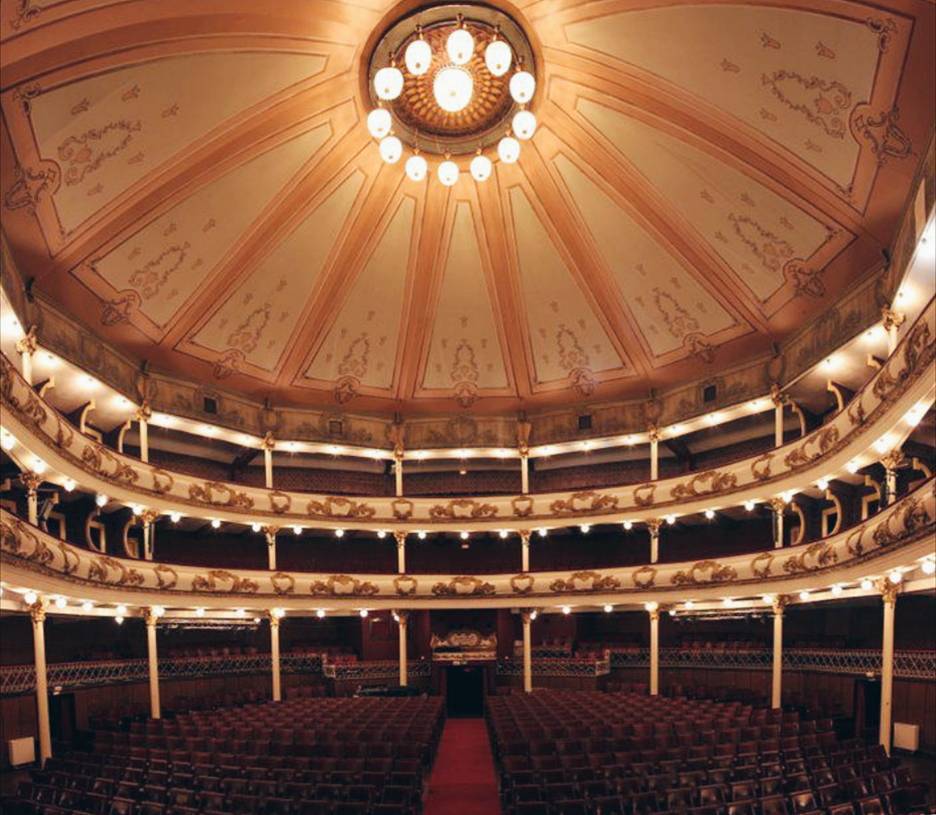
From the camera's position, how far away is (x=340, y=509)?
1012 inches

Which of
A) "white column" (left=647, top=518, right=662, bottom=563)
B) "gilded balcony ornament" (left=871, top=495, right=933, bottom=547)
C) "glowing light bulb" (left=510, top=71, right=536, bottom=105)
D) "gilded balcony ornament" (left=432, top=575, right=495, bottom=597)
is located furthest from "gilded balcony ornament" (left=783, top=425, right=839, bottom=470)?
"gilded balcony ornament" (left=432, top=575, right=495, bottom=597)

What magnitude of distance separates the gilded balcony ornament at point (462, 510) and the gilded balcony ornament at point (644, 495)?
4.67 metres

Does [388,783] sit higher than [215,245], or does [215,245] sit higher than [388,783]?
[215,245]

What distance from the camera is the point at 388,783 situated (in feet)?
38.1

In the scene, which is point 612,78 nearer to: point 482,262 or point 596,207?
point 596,207

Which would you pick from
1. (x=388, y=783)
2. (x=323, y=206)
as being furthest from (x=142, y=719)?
(x=323, y=206)

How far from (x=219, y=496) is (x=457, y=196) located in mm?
11119

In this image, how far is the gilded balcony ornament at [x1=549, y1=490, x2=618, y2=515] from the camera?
25.2 m

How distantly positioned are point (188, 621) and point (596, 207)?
53.5 ft

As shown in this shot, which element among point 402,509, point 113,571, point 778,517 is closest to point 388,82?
point 113,571

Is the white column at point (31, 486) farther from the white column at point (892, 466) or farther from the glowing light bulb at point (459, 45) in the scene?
the white column at point (892, 466)

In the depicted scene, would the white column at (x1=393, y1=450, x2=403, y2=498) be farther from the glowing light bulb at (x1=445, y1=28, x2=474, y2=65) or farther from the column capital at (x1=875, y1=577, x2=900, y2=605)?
the column capital at (x1=875, y1=577, x2=900, y2=605)

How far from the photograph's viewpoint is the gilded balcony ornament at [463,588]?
25.8m

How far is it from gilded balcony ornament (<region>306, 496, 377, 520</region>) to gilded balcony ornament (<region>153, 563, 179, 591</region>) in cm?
497
